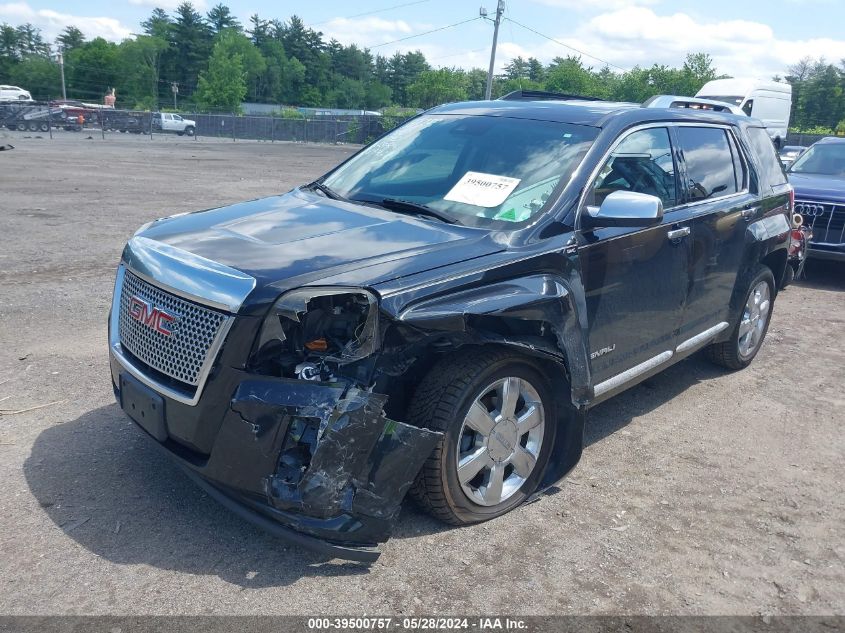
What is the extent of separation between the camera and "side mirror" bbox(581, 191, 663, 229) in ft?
12.1

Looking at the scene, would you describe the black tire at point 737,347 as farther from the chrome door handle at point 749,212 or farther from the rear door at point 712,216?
the chrome door handle at point 749,212

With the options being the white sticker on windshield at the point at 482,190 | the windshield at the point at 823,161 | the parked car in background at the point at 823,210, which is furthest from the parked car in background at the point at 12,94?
the white sticker on windshield at the point at 482,190

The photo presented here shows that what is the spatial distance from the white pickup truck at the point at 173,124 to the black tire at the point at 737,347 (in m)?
50.0

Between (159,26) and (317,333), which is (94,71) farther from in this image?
(317,333)

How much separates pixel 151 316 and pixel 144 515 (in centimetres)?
95

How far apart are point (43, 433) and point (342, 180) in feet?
7.60

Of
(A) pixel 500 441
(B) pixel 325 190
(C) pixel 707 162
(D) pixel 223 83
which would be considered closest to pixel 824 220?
(C) pixel 707 162

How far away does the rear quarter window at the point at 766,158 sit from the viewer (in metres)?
5.77

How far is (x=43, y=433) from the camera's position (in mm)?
4184

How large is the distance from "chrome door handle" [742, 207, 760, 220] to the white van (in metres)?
18.0

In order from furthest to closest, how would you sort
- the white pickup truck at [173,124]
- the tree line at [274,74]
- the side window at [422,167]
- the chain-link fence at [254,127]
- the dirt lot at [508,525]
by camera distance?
1. the tree line at [274,74]
2. the white pickup truck at [173,124]
3. the chain-link fence at [254,127]
4. the side window at [422,167]
5. the dirt lot at [508,525]

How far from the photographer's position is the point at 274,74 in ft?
402

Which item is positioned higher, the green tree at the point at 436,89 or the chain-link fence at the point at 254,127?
the green tree at the point at 436,89

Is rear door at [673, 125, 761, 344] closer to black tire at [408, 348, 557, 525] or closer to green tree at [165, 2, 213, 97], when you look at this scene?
black tire at [408, 348, 557, 525]
